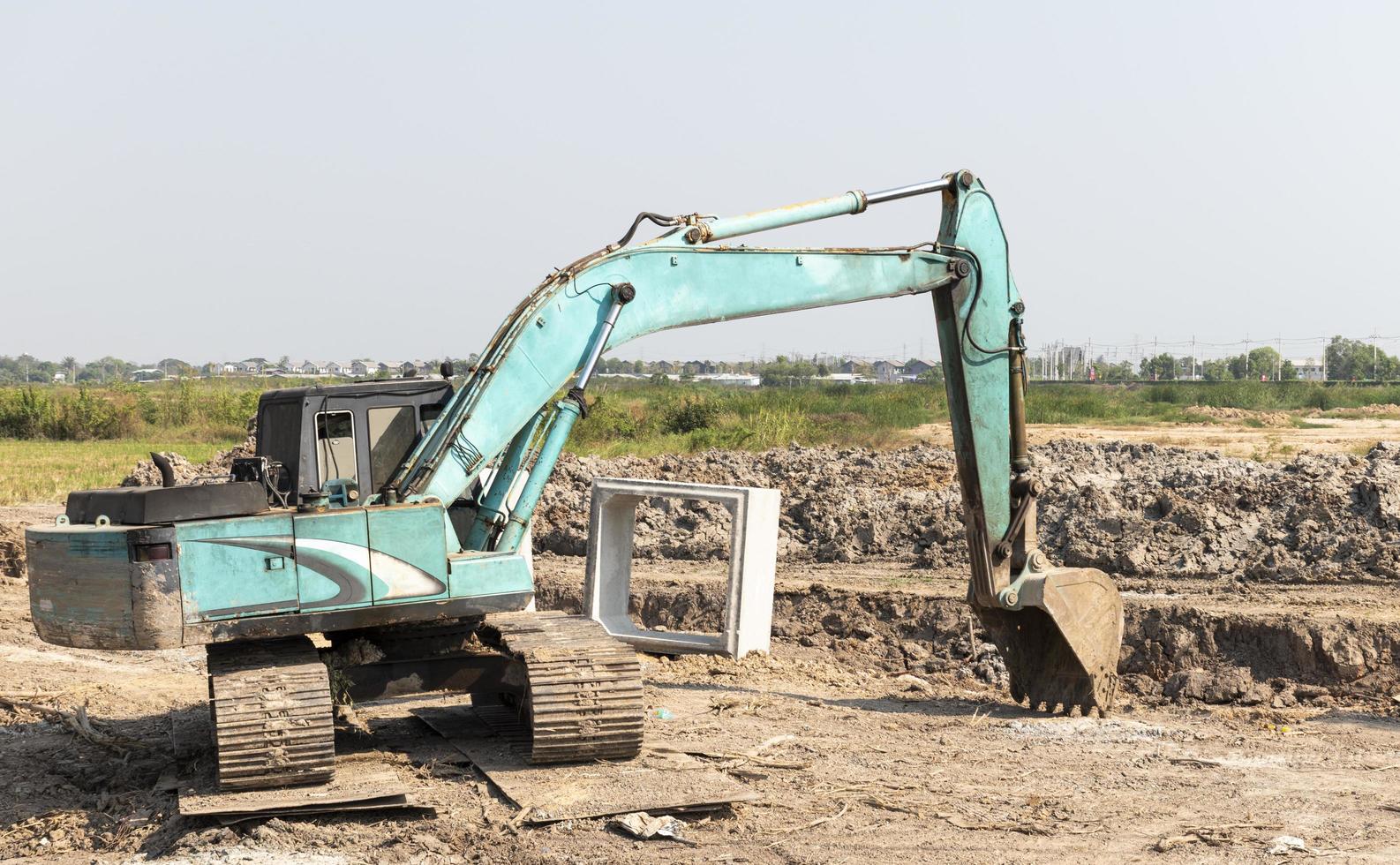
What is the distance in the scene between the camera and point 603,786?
6.90 m

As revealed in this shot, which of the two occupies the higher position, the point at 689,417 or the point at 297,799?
the point at 689,417

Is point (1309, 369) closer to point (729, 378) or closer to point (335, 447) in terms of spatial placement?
point (729, 378)

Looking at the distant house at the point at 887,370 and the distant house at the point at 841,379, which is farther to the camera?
the distant house at the point at 887,370

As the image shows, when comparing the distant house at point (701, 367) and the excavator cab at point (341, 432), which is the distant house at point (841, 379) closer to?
the distant house at point (701, 367)

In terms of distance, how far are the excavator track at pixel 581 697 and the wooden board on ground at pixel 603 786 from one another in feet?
0.34

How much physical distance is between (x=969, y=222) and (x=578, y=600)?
273 inches

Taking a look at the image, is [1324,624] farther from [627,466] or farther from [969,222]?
[627,466]

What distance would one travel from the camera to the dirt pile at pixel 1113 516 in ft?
46.4

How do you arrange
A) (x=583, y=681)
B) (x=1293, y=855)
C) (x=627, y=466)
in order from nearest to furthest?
(x=1293, y=855) → (x=583, y=681) → (x=627, y=466)

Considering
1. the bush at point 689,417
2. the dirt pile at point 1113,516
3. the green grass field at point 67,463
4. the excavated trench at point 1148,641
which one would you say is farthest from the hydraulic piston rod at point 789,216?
the bush at point 689,417

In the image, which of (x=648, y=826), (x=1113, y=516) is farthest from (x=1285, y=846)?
(x=1113, y=516)

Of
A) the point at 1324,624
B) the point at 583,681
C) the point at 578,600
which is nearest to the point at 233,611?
the point at 583,681

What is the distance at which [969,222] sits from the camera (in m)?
8.74

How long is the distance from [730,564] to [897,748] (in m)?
3.05
